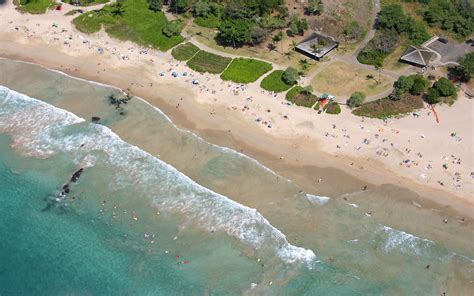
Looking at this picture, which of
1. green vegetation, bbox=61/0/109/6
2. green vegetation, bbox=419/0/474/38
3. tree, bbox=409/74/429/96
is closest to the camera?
tree, bbox=409/74/429/96

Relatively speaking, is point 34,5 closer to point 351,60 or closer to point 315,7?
point 315,7

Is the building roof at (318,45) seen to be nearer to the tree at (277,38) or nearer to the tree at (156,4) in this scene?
the tree at (277,38)

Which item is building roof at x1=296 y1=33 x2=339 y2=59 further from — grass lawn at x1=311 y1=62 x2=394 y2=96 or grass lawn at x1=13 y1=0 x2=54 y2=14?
grass lawn at x1=13 y1=0 x2=54 y2=14

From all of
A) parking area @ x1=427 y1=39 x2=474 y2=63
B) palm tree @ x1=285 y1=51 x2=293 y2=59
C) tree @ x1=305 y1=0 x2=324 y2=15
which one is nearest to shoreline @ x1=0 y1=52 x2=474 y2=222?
palm tree @ x1=285 y1=51 x2=293 y2=59

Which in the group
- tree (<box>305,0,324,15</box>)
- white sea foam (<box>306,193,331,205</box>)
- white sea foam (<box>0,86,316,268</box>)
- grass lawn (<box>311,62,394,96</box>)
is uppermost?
tree (<box>305,0,324,15</box>)

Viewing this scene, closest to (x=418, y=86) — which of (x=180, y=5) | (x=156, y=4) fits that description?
(x=180, y=5)
